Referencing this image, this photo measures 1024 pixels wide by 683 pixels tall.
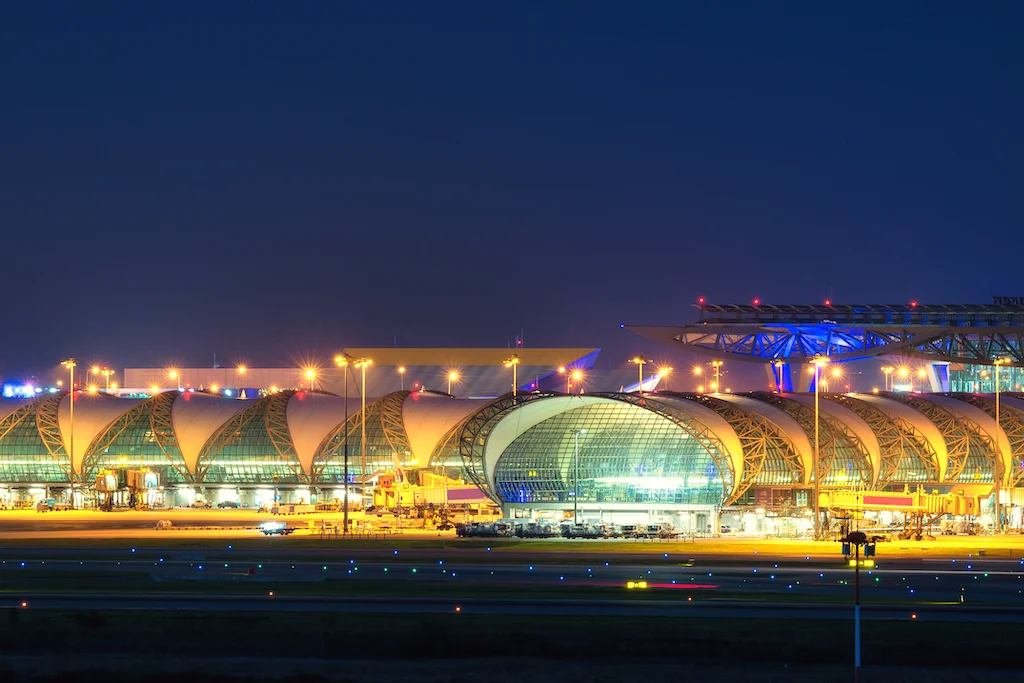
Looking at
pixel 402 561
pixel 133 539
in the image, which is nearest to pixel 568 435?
pixel 133 539

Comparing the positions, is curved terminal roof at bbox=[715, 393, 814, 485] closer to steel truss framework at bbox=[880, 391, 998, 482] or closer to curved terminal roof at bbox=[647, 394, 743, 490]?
curved terminal roof at bbox=[647, 394, 743, 490]

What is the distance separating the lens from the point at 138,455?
147 meters

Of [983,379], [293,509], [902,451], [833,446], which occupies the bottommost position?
[293,509]

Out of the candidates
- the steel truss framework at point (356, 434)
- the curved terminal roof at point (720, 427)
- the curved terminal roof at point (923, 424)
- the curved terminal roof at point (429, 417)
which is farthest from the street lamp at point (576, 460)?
the curved terminal roof at point (923, 424)

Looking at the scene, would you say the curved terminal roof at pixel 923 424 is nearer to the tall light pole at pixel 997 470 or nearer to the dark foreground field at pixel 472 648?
the tall light pole at pixel 997 470

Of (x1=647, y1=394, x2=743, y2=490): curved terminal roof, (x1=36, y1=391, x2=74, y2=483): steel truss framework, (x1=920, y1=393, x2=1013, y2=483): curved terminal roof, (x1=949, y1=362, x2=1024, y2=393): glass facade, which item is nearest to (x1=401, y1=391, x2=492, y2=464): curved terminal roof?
(x1=647, y1=394, x2=743, y2=490): curved terminal roof

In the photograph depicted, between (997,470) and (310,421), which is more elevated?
(310,421)

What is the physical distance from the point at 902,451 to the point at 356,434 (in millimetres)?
53519

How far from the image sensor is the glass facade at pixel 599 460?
116 m

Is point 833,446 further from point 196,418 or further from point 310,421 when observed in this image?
point 196,418

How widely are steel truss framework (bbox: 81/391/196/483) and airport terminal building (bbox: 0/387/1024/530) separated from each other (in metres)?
0.15

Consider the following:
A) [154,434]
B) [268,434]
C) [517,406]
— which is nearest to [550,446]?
[517,406]

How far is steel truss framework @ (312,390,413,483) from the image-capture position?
463 ft

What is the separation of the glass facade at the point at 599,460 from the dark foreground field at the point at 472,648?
6884 cm
